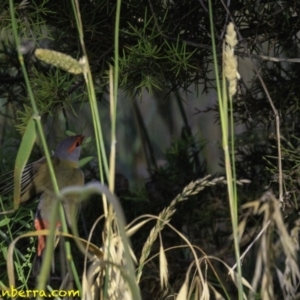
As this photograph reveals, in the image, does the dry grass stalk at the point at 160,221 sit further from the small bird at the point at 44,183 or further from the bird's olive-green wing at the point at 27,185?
the bird's olive-green wing at the point at 27,185

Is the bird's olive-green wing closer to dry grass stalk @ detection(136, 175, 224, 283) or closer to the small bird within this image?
the small bird

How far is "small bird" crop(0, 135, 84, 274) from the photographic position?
1513 mm

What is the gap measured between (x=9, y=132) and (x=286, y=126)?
98cm

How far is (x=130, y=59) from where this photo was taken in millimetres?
1528

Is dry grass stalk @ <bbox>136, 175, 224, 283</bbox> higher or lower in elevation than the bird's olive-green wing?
lower

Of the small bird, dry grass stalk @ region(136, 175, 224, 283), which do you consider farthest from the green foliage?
dry grass stalk @ region(136, 175, 224, 283)

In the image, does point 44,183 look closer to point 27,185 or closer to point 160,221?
point 27,185

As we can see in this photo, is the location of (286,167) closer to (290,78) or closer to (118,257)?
(290,78)

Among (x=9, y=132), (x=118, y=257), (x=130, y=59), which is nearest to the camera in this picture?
(x=118, y=257)

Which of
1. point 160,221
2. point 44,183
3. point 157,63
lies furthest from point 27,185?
point 160,221

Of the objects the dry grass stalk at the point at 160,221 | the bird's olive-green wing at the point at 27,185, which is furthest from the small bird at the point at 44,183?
the dry grass stalk at the point at 160,221

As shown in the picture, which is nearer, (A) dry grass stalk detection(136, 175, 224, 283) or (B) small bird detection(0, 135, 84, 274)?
(A) dry grass stalk detection(136, 175, 224, 283)

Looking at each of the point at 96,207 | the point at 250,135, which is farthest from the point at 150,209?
the point at 250,135

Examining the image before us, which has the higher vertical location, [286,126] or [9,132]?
[9,132]
